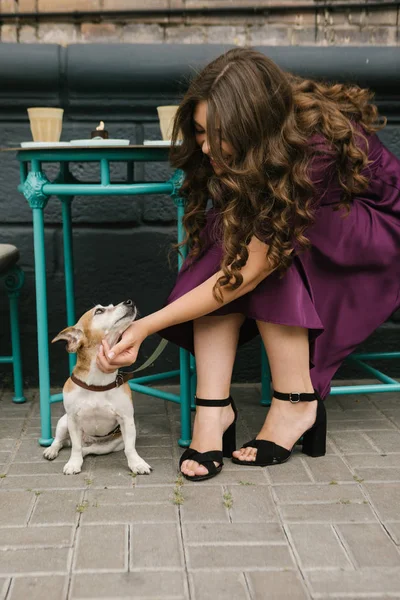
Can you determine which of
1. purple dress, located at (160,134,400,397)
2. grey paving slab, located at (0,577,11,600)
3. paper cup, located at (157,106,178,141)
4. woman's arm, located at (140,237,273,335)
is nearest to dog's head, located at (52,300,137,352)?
woman's arm, located at (140,237,273,335)

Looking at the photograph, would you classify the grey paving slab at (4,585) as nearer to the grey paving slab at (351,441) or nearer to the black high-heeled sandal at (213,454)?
the black high-heeled sandal at (213,454)

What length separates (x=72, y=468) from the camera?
264 centimetres

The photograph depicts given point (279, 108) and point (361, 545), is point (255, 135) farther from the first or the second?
point (361, 545)

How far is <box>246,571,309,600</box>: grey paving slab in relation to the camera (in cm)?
180

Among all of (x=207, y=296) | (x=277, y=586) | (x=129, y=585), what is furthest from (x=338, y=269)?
(x=129, y=585)

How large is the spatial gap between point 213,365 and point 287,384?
0.29m

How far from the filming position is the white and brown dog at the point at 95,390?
2.62m

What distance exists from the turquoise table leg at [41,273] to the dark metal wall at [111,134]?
90 cm

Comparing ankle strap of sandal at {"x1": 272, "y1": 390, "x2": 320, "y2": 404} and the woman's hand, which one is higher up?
the woman's hand

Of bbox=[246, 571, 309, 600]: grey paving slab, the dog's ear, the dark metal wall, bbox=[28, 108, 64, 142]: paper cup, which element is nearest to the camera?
bbox=[246, 571, 309, 600]: grey paving slab

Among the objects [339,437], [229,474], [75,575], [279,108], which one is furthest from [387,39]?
[75,575]

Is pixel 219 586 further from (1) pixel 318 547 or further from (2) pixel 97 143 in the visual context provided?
(2) pixel 97 143

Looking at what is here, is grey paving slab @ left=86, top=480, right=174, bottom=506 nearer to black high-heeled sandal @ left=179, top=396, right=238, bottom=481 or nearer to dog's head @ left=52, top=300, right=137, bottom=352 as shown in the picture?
black high-heeled sandal @ left=179, top=396, right=238, bottom=481

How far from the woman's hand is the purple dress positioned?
0.29 meters
